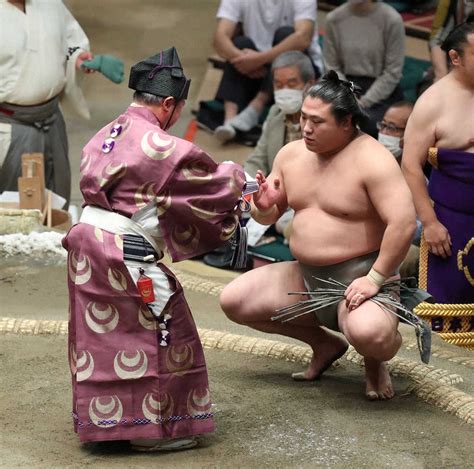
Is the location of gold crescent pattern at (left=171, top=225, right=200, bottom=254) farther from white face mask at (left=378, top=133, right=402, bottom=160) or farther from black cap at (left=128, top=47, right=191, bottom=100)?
white face mask at (left=378, top=133, right=402, bottom=160)

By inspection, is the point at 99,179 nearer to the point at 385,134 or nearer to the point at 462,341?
the point at 462,341

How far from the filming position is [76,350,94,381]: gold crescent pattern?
106 inches

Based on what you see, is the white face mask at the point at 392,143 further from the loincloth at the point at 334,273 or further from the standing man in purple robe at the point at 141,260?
the standing man in purple robe at the point at 141,260

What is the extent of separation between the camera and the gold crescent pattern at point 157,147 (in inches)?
104

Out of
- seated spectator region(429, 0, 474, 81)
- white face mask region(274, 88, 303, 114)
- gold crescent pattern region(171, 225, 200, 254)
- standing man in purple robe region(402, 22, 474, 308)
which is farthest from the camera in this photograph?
seated spectator region(429, 0, 474, 81)

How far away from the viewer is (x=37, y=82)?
15.4 ft

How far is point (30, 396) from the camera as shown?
3076 millimetres

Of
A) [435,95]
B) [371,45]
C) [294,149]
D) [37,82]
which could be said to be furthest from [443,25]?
[294,149]

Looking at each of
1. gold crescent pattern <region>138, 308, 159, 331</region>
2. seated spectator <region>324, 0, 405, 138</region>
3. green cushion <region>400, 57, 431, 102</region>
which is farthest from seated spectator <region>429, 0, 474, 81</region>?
gold crescent pattern <region>138, 308, 159, 331</region>

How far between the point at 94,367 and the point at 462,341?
61.9 inches

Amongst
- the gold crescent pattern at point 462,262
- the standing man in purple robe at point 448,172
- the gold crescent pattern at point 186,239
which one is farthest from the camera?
the gold crescent pattern at point 462,262

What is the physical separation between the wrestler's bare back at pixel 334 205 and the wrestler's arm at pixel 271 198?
1.2 inches

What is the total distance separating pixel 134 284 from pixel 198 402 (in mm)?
336

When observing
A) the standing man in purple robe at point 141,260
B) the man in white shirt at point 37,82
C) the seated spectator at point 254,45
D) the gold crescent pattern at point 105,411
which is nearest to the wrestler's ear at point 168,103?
the standing man in purple robe at point 141,260
